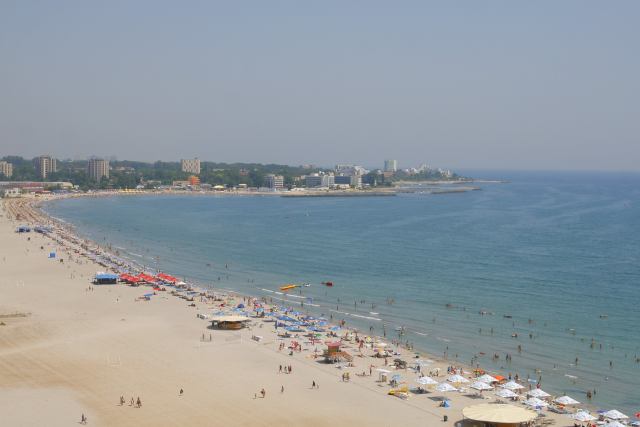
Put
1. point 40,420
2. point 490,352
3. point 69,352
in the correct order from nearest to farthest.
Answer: point 40,420 → point 69,352 → point 490,352

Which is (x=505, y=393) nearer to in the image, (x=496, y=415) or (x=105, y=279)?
(x=496, y=415)

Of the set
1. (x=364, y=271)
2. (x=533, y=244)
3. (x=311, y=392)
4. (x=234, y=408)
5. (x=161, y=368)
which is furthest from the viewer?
(x=533, y=244)

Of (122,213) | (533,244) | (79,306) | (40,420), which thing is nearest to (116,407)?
(40,420)

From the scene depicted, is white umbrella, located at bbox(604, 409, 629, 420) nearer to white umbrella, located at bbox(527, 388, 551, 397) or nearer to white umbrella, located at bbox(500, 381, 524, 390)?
white umbrella, located at bbox(527, 388, 551, 397)

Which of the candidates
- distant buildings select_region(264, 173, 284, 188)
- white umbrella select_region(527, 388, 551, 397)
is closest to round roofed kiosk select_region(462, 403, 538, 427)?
white umbrella select_region(527, 388, 551, 397)

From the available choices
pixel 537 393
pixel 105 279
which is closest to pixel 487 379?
pixel 537 393

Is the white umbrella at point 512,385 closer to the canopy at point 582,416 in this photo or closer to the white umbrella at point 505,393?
the white umbrella at point 505,393

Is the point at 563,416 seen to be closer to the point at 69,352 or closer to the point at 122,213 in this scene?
the point at 69,352
